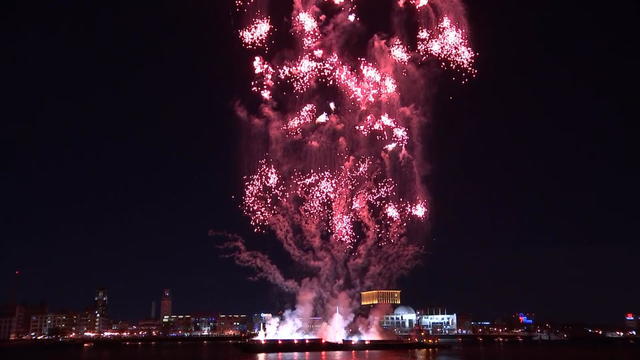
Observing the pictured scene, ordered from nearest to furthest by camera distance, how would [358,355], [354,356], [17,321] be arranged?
1. [354,356]
2. [358,355]
3. [17,321]

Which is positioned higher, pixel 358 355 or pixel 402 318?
pixel 402 318

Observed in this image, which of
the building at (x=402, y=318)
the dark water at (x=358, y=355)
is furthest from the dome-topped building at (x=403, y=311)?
the dark water at (x=358, y=355)

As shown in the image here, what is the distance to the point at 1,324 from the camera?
575ft

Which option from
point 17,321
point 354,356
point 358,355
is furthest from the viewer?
point 17,321

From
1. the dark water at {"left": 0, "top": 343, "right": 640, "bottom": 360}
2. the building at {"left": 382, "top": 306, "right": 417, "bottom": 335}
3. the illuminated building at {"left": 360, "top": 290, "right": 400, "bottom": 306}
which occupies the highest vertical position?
the illuminated building at {"left": 360, "top": 290, "right": 400, "bottom": 306}

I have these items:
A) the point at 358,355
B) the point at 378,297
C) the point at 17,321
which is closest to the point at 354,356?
the point at 358,355

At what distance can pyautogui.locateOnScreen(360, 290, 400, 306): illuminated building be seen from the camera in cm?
19088

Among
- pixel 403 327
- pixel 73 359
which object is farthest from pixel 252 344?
pixel 403 327

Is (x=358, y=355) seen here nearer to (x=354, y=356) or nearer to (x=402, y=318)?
(x=354, y=356)

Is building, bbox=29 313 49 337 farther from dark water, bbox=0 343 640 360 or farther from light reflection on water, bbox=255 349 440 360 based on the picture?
light reflection on water, bbox=255 349 440 360

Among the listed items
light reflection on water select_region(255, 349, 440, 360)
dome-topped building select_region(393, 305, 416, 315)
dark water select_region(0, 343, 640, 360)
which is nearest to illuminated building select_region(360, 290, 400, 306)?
dome-topped building select_region(393, 305, 416, 315)

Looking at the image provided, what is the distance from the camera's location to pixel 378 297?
19100 centimetres

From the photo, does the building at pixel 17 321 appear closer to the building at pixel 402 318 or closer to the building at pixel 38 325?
→ the building at pixel 38 325

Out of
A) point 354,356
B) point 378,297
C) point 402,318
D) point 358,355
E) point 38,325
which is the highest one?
point 378,297
